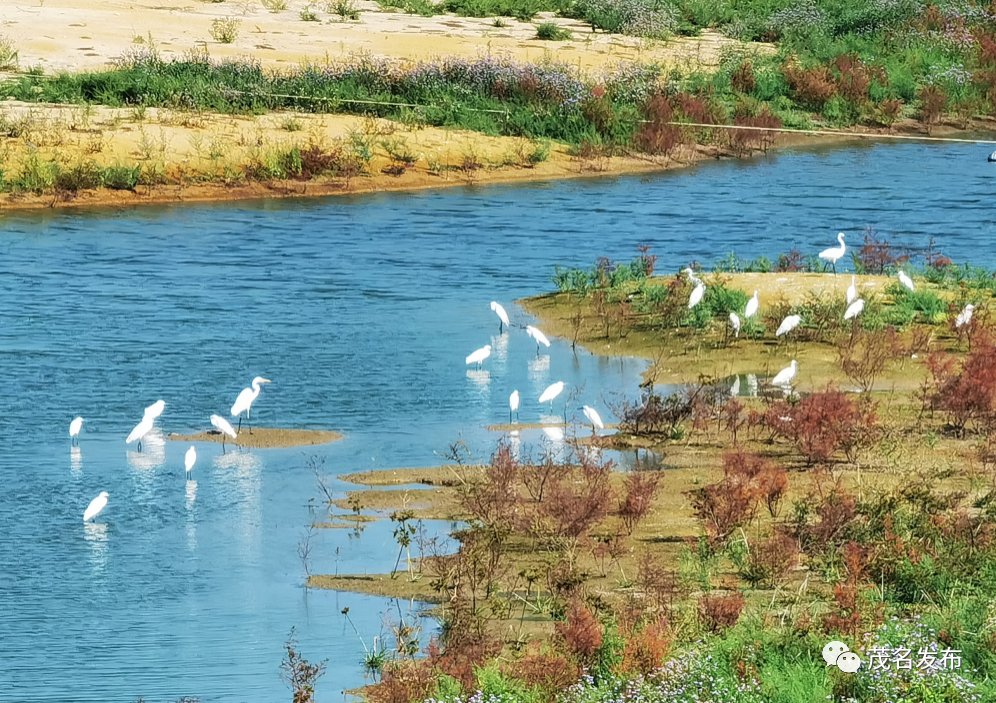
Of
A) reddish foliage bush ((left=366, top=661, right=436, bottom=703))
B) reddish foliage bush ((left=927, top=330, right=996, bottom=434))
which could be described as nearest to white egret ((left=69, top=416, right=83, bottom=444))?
reddish foliage bush ((left=366, top=661, right=436, bottom=703))

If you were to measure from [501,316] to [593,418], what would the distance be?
4912 millimetres

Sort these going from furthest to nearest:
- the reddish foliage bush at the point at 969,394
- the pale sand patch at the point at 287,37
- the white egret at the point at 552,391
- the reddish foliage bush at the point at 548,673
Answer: the pale sand patch at the point at 287,37 < the white egret at the point at 552,391 < the reddish foliage bush at the point at 969,394 < the reddish foliage bush at the point at 548,673

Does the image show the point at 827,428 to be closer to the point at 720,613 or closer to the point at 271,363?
the point at 720,613

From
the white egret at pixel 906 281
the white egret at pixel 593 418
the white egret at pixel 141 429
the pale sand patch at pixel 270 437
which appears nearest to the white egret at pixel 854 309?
the white egret at pixel 906 281

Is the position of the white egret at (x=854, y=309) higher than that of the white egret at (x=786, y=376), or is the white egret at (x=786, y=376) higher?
the white egret at (x=854, y=309)

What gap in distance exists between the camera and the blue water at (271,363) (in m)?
12.4

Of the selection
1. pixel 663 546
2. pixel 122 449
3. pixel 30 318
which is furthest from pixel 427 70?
pixel 663 546

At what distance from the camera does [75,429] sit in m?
16.8

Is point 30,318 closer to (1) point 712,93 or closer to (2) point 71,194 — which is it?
(2) point 71,194

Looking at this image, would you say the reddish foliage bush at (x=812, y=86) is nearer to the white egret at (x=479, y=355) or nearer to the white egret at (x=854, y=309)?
the white egret at (x=854, y=309)

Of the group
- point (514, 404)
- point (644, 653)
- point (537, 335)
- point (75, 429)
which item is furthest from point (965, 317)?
point (644, 653)

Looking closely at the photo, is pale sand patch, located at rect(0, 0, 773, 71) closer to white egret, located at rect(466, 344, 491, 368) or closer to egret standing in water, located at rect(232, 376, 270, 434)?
white egret, located at rect(466, 344, 491, 368)

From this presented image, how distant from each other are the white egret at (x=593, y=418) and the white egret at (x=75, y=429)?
4.14m

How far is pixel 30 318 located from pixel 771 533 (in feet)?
37.6
